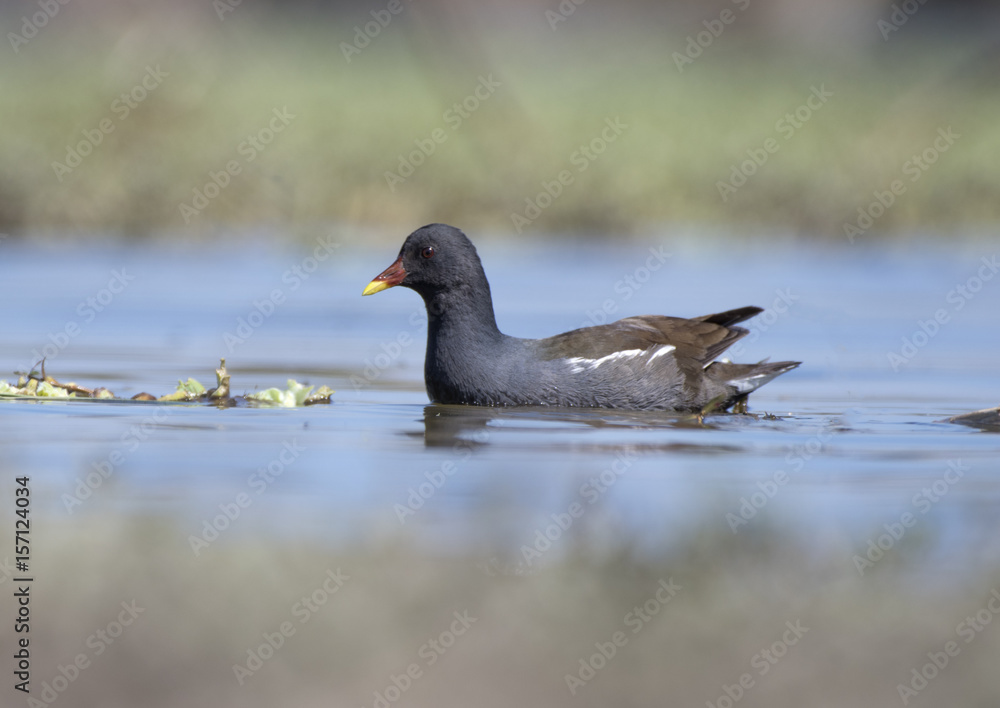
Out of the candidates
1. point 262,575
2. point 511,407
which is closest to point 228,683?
point 262,575

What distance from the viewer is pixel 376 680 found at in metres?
4.17

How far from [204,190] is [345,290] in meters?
5.07

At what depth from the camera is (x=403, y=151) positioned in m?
19.7

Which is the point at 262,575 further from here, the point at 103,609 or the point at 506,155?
the point at 506,155
